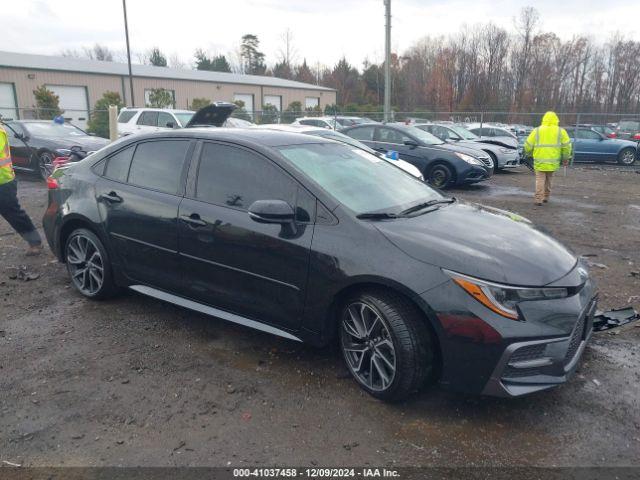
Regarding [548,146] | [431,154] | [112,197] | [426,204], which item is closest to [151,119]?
[431,154]

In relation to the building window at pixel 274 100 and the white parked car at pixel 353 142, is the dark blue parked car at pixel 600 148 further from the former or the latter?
the building window at pixel 274 100

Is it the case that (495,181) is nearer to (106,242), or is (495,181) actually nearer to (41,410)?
(106,242)

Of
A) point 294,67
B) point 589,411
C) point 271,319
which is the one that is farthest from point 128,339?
point 294,67

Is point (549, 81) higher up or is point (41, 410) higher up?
point (549, 81)

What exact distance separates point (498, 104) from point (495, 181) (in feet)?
127

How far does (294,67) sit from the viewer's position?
229ft

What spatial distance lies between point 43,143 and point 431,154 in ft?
30.0

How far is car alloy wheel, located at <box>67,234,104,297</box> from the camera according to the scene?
4680 millimetres

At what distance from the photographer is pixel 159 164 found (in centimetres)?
425

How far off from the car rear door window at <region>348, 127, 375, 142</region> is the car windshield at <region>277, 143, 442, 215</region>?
28.8 feet


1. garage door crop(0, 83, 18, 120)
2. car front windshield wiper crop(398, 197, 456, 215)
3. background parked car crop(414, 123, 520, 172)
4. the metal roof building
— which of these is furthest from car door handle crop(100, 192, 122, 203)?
garage door crop(0, 83, 18, 120)

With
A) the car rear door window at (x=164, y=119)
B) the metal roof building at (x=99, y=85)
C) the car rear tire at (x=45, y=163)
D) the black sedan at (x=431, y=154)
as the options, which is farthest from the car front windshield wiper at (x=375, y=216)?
the metal roof building at (x=99, y=85)

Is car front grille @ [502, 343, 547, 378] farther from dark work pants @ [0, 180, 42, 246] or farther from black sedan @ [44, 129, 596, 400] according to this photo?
dark work pants @ [0, 180, 42, 246]

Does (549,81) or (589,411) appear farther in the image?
(549,81)
